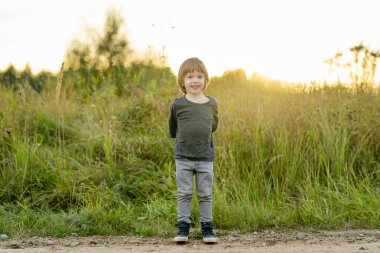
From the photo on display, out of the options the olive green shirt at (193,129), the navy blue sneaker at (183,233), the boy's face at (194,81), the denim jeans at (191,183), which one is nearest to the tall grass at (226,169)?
the navy blue sneaker at (183,233)

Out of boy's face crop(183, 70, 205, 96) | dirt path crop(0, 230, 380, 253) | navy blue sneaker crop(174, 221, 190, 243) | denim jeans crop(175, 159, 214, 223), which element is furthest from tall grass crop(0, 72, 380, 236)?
boy's face crop(183, 70, 205, 96)

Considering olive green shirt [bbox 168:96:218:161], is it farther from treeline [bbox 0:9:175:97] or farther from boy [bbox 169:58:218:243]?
treeline [bbox 0:9:175:97]

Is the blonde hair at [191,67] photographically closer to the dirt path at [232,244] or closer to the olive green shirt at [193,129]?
the olive green shirt at [193,129]

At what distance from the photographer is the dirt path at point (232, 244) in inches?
196

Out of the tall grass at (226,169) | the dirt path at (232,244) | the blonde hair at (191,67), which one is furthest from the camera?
the tall grass at (226,169)

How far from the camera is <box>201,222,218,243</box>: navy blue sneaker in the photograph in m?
5.23

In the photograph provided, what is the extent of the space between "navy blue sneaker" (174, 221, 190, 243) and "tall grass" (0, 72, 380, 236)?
1.62 feet

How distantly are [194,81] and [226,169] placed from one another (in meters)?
→ 2.23

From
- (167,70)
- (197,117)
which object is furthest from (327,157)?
(167,70)

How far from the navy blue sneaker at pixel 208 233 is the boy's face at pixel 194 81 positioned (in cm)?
124

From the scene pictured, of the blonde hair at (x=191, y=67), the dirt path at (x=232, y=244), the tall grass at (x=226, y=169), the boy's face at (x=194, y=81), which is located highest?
the blonde hair at (x=191, y=67)

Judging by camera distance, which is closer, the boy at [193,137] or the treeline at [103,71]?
the boy at [193,137]

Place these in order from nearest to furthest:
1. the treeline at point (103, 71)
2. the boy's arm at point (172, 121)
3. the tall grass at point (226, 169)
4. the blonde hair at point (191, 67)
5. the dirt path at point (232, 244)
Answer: the dirt path at point (232, 244) < the blonde hair at point (191, 67) < the boy's arm at point (172, 121) < the tall grass at point (226, 169) < the treeline at point (103, 71)

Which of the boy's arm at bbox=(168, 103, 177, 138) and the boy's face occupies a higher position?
the boy's face
